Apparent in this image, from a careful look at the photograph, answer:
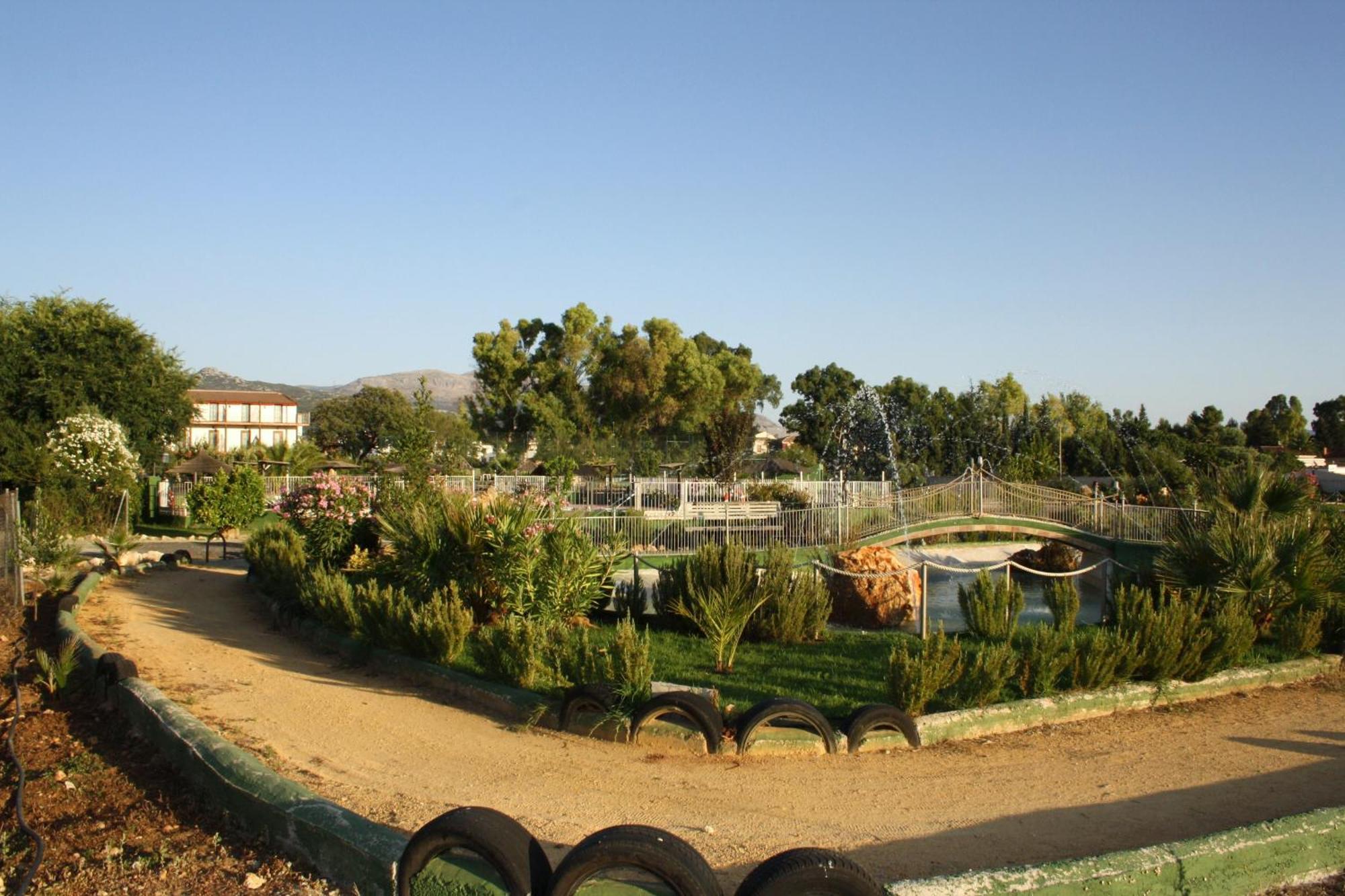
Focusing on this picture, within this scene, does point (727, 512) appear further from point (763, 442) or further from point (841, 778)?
point (763, 442)

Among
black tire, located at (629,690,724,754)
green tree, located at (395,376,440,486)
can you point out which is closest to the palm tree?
black tire, located at (629,690,724,754)

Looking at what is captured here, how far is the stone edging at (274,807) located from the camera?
5160 millimetres

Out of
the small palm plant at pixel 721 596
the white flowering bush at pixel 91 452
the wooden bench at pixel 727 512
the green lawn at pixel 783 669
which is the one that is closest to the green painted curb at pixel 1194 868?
the green lawn at pixel 783 669

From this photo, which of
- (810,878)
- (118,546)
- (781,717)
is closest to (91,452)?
(118,546)

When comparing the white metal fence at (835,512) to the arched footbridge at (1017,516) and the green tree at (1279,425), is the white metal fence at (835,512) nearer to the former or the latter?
the arched footbridge at (1017,516)

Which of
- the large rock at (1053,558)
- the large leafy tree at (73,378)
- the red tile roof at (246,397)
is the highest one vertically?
the red tile roof at (246,397)

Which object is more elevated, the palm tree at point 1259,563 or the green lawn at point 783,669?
the palm tree at point 1259,563

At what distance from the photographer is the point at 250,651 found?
12.6 metres

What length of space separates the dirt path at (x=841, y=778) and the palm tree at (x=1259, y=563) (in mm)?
2214

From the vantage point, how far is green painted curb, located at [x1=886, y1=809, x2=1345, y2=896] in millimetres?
4789

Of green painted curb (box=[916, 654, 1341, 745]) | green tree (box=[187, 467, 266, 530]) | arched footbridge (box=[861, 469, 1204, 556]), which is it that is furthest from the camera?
green tree (box=[187, 467, 266, 530])

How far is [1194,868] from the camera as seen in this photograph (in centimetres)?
520

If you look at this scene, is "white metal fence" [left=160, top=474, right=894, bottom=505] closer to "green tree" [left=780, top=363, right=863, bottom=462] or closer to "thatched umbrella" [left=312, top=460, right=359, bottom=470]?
"thatched umbrella" [left=312, top=460, right=359, bottom=470]

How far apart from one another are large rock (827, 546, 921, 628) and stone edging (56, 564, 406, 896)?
11.3 m
